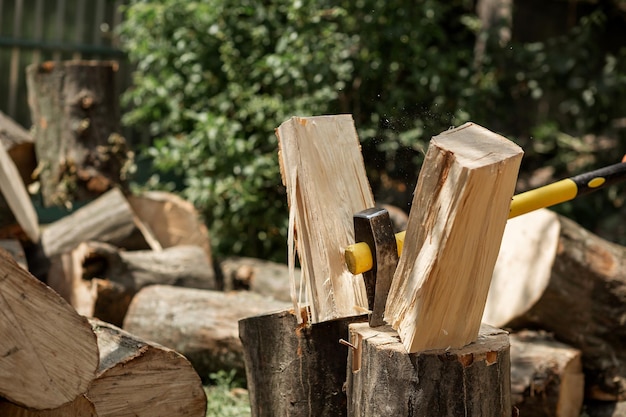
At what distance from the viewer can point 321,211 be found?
2713 mm

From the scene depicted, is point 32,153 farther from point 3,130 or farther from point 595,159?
point 595,159

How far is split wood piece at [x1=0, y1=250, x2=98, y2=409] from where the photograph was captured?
2.21 metres

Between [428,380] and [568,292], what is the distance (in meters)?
1.75

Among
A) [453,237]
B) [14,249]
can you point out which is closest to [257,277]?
[14,249]

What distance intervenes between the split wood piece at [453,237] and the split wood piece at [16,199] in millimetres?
2792

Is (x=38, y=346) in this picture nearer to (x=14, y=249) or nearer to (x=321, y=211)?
(x=321, y=211)

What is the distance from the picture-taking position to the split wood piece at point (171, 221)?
538 centimetres

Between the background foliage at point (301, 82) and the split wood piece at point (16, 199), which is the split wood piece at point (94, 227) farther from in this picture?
the background foliage at point (301, 82)

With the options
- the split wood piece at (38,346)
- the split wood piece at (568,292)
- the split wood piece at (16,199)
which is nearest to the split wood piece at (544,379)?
the split wood piece at (568,292)

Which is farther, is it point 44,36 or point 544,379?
point 44,36

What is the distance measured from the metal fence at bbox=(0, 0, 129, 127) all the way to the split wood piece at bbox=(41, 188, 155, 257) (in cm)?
250

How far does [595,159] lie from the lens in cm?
644

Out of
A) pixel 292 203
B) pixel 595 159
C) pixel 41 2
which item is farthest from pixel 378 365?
pixel 41 2

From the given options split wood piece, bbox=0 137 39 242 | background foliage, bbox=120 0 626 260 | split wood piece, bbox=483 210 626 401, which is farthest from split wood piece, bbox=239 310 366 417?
background foliage, bbox=120 0 626 260
